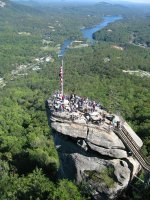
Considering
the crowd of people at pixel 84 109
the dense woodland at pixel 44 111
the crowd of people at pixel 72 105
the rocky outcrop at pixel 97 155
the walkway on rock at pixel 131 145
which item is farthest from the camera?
the dense woodland at pixel 44 111

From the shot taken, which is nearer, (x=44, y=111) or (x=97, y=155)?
(x=97, y=155)

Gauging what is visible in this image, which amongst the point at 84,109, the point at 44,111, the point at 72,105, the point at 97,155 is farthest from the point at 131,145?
the point at 44,111

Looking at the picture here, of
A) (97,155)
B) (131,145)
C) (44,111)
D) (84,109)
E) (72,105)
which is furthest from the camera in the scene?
(44,111)

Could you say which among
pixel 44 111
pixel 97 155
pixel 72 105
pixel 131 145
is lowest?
pixel 44 111

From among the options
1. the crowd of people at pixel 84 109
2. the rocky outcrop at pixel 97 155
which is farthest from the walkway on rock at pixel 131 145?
the crowd of people at pixel 84 109

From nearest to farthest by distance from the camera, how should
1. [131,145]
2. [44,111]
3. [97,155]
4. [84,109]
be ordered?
[131,145] < [97,155] < [84,109] < [44,111]

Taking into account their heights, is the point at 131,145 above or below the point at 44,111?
above

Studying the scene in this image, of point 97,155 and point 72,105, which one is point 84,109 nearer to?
point 72,105

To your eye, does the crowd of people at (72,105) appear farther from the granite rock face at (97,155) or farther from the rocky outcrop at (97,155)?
the granite rock face at (97,155)

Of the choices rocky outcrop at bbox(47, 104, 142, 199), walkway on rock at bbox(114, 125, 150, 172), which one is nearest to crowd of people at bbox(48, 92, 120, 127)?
rocky outcrop at bbox(47, 104, 142, 199)
